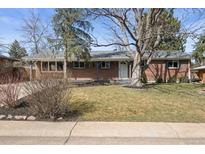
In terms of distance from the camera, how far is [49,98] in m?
9.79

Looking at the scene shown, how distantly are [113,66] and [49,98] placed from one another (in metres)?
23.2

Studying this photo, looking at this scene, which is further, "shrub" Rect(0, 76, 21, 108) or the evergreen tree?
the evergreen tree

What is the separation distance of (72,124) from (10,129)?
1852 mm

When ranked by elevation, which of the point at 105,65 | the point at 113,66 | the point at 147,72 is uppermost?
the point at 105,65

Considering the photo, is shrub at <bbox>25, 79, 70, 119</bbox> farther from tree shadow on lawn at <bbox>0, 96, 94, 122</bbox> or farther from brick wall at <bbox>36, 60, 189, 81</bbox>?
brick wall at <bbox>36, 60, 189, 81</bbox>

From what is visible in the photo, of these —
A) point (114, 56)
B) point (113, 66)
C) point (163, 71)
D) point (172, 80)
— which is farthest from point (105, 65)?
point (172, 80)

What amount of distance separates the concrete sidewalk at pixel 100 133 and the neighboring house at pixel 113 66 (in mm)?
22732

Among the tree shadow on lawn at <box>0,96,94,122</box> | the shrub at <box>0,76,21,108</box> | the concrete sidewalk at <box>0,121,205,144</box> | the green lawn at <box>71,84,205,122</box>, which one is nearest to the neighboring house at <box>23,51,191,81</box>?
the green lawn at <box>71,84,205,122</box>

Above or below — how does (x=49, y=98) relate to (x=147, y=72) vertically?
below

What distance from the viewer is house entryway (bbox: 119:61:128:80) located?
32.8 m

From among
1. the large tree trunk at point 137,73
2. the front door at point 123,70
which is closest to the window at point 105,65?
the front door at point 123,70

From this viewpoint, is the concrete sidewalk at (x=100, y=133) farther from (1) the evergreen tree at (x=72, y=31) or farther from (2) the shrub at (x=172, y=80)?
(2) the shrub at (x=172, y=80)

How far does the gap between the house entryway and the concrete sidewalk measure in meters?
23.6

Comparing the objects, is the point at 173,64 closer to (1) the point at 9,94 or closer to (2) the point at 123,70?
(2) the point at 123,70
